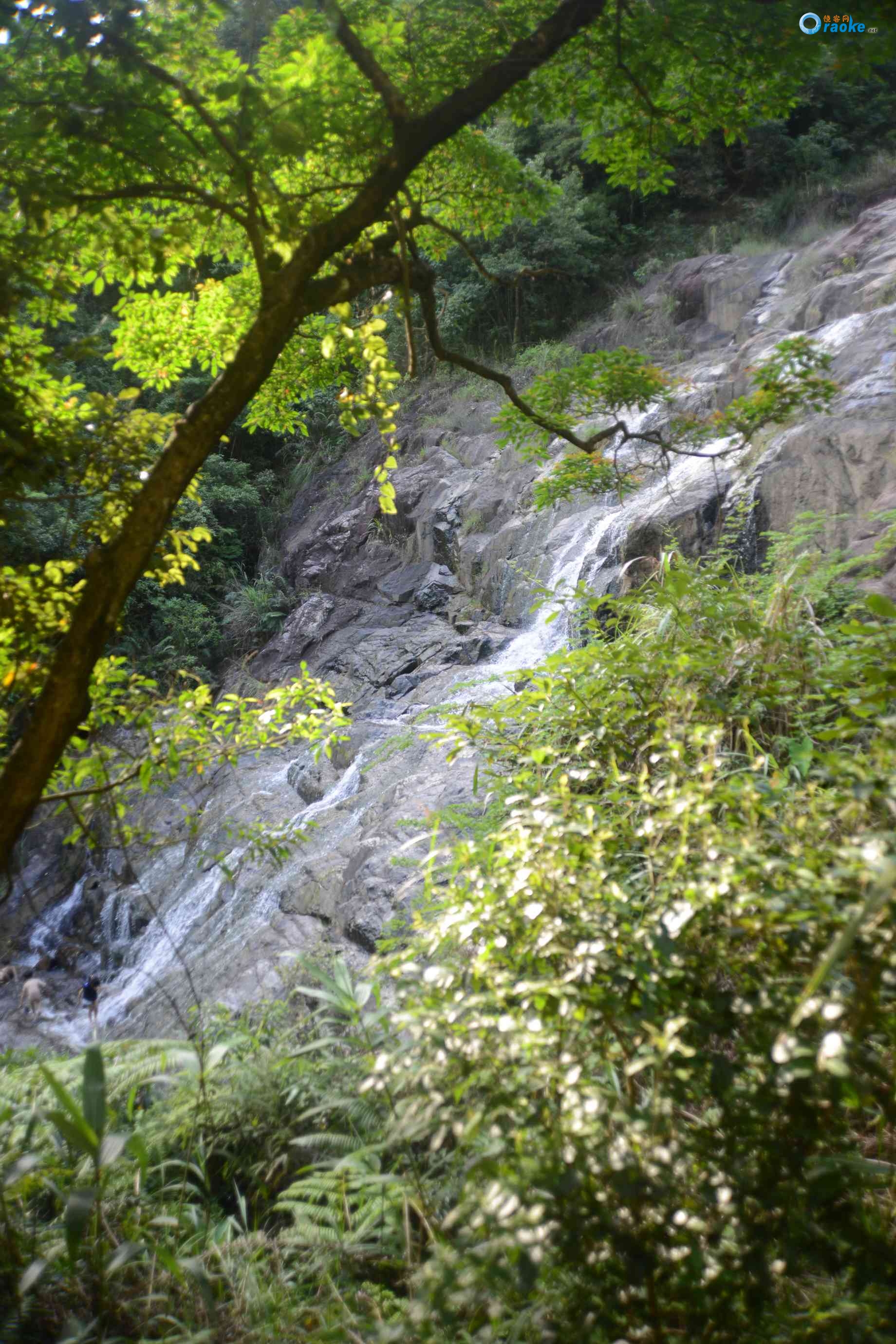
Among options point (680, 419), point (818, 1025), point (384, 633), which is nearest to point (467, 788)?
point (680, 419)

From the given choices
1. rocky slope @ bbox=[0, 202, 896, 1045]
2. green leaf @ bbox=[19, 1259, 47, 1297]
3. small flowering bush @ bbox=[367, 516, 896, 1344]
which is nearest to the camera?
small flowering bush @ bbox=[367, 516, 896, 1344]

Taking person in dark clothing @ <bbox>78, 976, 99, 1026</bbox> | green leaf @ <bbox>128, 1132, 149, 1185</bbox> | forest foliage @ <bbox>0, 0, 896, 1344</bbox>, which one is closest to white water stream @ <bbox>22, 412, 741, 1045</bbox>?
person in dark clothing @ <bbox>78, 976, 99, 1026</bbox>

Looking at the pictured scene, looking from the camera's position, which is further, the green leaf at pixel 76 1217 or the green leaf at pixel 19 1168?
the green leaf at pixel 19 1168

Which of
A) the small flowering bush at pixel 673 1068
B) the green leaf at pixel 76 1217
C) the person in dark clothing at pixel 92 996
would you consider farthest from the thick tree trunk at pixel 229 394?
the person in dark clothing at pixel 92 996

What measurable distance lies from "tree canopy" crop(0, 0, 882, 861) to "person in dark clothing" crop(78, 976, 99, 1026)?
19.2 feet

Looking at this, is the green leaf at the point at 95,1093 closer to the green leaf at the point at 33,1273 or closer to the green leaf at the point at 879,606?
the green leaf at the point at 33,1273

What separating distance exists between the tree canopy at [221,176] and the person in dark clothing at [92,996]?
5865 millimetres

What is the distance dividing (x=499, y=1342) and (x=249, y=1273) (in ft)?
2.25

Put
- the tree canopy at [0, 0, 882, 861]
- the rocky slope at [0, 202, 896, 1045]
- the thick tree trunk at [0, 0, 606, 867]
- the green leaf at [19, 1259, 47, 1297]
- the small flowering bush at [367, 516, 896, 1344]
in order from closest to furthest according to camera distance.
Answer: the small flowering bush at [367, 516, 896, 1344] < the green leaf at [19, 1259, 47, 1297] < the thick tree trunk at [0, 0, 606, 867] < the tree canopy at [0, 0, 882, 861] < the rocky slope at [0, 202, 896, 1045]

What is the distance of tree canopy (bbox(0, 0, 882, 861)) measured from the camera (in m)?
2.30

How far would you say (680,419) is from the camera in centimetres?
433

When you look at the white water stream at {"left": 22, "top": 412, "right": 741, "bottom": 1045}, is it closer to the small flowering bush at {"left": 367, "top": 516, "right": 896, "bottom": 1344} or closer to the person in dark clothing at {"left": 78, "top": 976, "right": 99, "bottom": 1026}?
the person in dark clothing at {"left": 78, "top": 976, "right": 99, "bottom": 1026}

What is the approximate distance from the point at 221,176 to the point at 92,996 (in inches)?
290

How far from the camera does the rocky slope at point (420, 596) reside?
18.2ft
